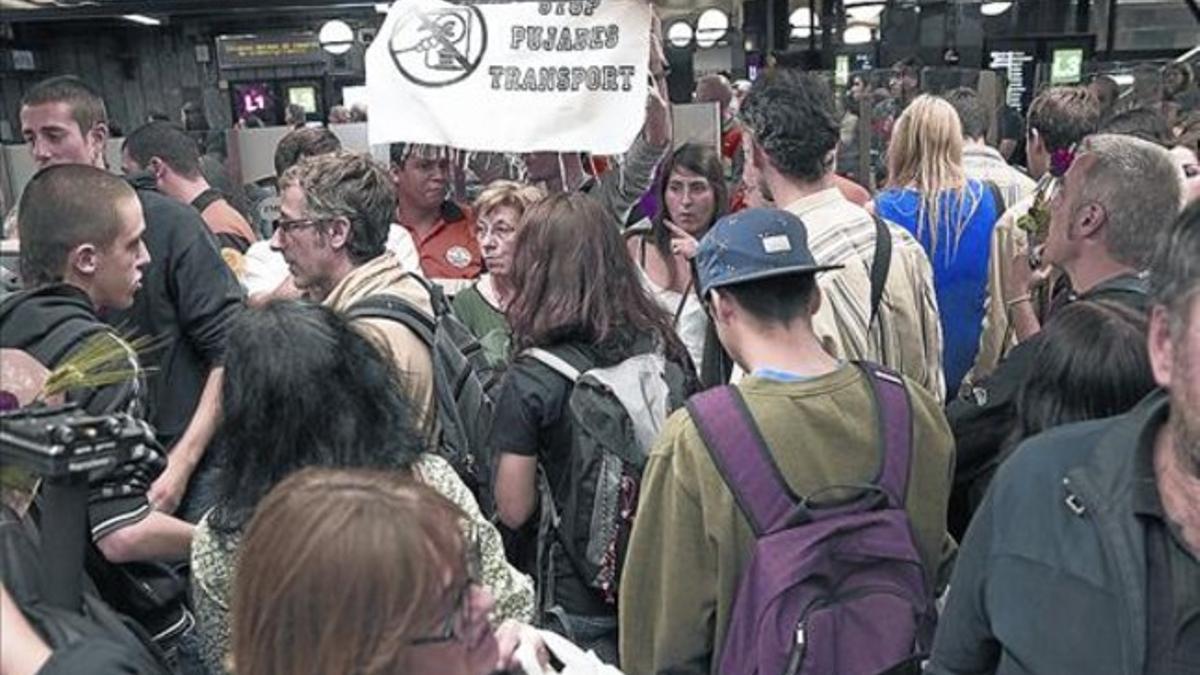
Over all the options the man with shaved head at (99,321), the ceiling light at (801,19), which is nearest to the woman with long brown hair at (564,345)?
the man with shaved head at (99,321)

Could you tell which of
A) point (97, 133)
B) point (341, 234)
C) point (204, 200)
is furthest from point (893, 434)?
point (204, 200)

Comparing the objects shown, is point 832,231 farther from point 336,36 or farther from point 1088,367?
point 336,36

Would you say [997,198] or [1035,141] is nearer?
[997,198]

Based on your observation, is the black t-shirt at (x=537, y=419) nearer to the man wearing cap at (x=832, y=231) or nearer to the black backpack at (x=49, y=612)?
the man wearing cap at (x=832, y=231)

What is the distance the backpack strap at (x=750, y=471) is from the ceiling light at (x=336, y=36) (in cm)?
1163

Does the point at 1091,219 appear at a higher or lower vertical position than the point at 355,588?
higher

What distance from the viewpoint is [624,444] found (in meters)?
2.01

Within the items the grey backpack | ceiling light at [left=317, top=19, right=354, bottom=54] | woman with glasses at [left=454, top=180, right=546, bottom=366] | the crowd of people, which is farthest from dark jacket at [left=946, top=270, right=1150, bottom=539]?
ceiling light at [left=317, top=19, right=354, bottom=54]

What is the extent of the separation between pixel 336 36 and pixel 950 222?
10.4 m

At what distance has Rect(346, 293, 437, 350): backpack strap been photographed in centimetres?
213

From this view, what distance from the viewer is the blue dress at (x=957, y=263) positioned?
11.1 ft

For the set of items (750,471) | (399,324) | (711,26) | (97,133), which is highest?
(711,26)

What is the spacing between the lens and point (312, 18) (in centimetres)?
1370

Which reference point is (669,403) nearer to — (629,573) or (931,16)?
(629,573)
